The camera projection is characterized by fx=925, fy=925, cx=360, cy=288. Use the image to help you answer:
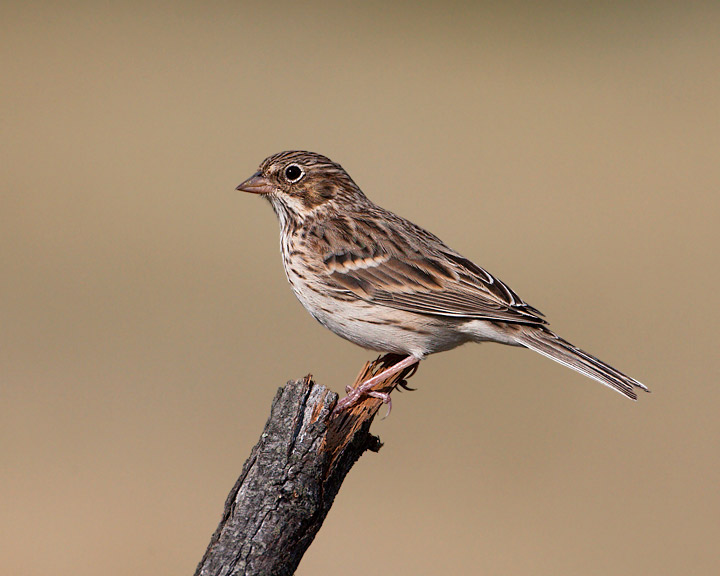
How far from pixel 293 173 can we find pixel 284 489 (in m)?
3.09

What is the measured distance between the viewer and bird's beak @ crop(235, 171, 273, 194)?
21.5 feet

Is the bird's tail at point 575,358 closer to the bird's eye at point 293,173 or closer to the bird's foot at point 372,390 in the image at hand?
the bird's foot at point 372,390

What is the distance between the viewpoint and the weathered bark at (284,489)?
3.93 meters

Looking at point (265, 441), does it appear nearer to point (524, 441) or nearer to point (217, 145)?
point (524, 441)

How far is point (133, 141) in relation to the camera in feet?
57.6

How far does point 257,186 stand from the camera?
6574 mm

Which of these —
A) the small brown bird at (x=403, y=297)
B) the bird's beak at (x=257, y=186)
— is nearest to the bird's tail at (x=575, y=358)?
the small brown bird at (x=403, y=297)

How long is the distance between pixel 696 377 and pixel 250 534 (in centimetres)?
949

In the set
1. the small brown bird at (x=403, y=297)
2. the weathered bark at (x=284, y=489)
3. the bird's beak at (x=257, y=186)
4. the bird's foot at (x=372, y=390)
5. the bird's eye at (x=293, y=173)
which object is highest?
the bird's eye at (x=293, y=173)

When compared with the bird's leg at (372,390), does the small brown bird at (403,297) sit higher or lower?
higher

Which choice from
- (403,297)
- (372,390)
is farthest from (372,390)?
(403,297)

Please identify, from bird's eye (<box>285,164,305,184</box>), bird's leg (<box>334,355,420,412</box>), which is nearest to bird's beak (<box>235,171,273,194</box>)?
bird's eye (<box>285,164,305,184</box>)

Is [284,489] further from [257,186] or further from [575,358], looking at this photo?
[257,186]

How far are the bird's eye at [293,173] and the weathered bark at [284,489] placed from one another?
2569mm
